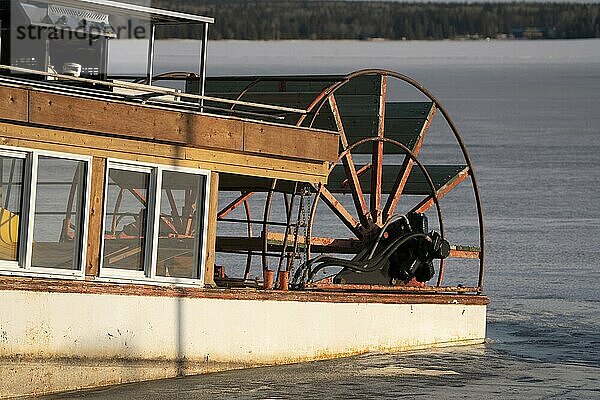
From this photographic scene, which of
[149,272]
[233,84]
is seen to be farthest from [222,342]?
[233,84]

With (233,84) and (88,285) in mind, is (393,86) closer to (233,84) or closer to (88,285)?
(233,84)

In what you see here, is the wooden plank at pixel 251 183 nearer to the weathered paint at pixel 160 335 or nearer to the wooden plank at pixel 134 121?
the wooden plank at pixel 134 121

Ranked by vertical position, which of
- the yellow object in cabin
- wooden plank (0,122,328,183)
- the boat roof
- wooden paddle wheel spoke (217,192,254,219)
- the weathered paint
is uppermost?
the boat roof

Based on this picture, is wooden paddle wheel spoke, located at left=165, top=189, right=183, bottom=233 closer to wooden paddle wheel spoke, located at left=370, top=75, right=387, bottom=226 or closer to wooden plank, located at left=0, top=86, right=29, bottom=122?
wooden plank, located at left=0, top=86, right=29, bottom=122

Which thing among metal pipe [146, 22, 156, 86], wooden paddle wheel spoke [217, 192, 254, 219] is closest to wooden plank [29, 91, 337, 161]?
metal pipe [146, 22, 156, 86]

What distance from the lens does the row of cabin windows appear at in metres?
13.8

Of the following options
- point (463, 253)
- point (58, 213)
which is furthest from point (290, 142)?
point (463, 253)

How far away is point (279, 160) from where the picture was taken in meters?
16.2

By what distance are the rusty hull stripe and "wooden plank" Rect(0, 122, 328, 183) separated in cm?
124

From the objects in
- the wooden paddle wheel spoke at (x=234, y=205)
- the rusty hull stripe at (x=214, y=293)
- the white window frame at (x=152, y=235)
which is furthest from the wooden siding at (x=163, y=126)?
the wooden paddle wheel spoke at (x=234, y=205)

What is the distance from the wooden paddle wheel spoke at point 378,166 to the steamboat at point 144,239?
1.20m

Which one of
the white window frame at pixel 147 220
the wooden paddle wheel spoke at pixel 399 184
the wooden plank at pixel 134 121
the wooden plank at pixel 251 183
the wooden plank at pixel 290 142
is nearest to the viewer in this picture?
the wooden plank at pixel 134 121

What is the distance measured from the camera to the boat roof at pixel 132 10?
14.8 metres

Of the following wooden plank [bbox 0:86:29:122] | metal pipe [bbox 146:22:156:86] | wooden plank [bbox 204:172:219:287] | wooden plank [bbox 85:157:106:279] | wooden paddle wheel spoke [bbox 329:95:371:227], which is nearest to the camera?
wooden plank [bbox 0:86:29:122]
